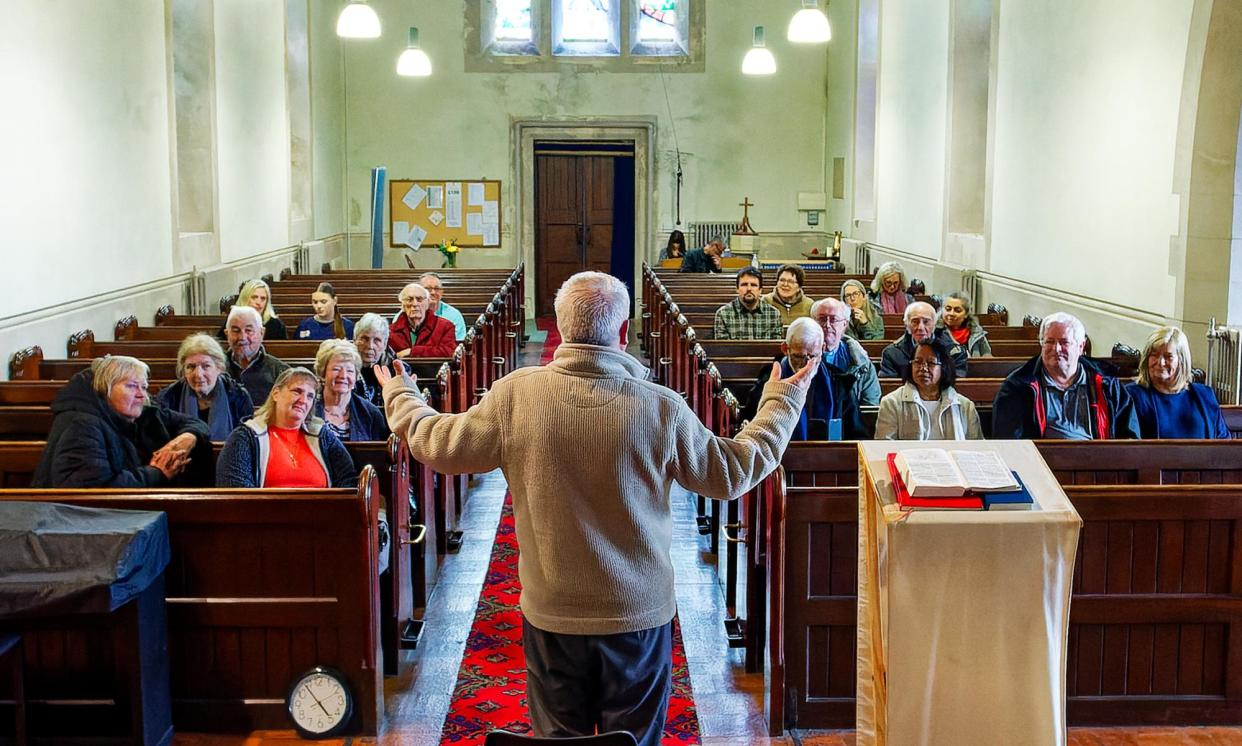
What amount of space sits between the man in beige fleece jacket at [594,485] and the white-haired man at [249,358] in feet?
10.7

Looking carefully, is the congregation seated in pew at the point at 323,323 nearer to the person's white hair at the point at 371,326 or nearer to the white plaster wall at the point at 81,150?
the white plaster wall at the point at 81,150

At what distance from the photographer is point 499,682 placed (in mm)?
4535

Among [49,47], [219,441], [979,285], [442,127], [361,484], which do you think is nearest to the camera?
[361,484]

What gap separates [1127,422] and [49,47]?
19.2ft

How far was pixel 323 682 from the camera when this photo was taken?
397cm

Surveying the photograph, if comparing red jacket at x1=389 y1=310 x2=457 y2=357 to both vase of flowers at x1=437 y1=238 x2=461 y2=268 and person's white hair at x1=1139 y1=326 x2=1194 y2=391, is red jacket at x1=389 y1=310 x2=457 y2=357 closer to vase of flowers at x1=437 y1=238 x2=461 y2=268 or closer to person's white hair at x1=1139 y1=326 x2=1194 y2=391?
person's white hair at x1=1139 y1=326 x2=1194 y2=391

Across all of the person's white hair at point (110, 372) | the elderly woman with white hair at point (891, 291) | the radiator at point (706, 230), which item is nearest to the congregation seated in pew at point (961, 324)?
the elderly woman with white hair at point (891, 291)

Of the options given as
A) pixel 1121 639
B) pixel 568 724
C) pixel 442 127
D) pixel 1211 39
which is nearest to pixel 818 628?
pixel 1121 639

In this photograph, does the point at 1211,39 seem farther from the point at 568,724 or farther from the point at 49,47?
the point at 49,47

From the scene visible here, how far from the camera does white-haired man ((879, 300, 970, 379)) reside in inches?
256

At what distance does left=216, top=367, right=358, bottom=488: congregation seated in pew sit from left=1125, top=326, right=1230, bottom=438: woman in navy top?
3.00 meters

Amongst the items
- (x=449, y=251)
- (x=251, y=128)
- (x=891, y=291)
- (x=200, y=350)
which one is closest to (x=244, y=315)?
(x=200, y=350)

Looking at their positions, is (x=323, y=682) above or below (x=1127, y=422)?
below

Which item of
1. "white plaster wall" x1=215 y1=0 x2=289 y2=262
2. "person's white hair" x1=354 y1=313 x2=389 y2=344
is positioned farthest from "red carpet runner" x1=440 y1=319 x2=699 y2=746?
"white plaster wall" x1=215 y1=0 x2=289 y2=262
